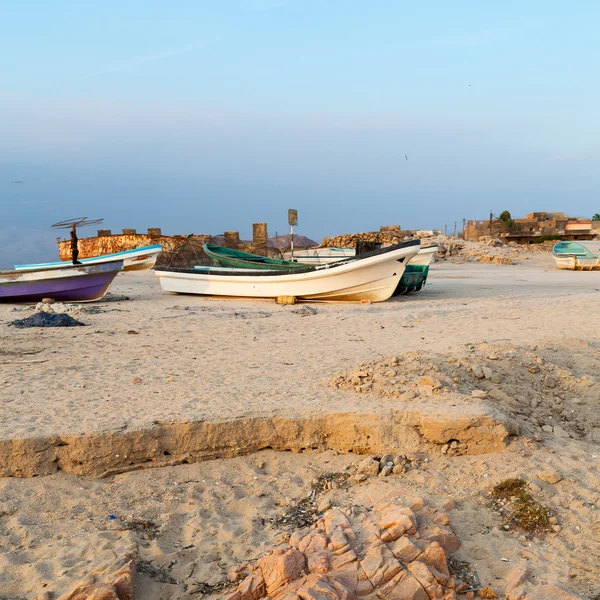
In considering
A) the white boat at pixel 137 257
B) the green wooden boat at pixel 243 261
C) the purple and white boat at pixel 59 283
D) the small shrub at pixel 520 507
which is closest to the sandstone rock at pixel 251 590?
the small shrub at pixel 520 507

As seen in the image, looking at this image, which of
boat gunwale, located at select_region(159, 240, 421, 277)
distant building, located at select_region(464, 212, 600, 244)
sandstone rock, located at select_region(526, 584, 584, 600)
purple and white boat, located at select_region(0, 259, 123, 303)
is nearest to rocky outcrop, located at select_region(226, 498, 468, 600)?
sandstone rock, located at select_region(526, 584, 584, 600)

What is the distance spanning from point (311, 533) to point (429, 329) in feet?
20.6

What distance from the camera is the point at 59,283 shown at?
12914mm

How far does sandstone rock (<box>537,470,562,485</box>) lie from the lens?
4.43 meters

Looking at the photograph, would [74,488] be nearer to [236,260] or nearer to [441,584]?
[441,584]

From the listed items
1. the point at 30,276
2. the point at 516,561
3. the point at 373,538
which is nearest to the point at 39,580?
the point at 373,538

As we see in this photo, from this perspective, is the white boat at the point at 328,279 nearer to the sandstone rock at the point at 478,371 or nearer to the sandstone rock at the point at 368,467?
the sandstone rock at the point at 478,371

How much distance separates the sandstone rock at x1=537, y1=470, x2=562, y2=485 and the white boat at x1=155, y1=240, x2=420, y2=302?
27.7 feet

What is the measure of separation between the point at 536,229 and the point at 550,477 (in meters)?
39.5

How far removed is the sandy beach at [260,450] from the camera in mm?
3734

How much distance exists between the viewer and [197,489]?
4.53 metres

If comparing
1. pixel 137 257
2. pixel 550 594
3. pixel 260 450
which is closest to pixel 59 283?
pixel 137 257

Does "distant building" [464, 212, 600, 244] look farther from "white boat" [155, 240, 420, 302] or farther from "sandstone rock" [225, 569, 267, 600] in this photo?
"sandstone rock" [225, 569, 267, 600]

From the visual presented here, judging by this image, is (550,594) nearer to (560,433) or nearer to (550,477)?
(550,477)
